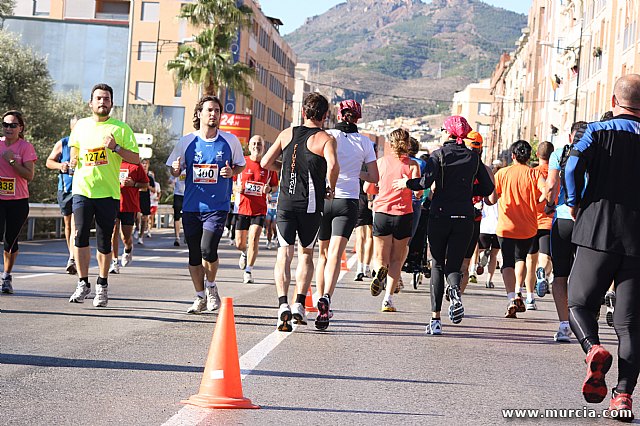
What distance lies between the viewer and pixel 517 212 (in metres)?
14.0

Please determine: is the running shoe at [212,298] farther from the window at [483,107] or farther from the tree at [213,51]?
the window at [483,107]

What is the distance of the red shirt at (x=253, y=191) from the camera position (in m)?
16.8

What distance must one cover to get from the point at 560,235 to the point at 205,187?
3.48 m

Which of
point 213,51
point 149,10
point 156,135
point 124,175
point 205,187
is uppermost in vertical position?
point 149,10

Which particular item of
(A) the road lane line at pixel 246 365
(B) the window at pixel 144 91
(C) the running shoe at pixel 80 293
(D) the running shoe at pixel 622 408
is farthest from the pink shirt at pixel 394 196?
(B) the window at pixel 144 91

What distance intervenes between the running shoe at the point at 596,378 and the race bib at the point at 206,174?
5647 millimetres

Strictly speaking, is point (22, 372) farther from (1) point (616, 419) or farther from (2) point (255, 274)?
(2) point (255, 274)

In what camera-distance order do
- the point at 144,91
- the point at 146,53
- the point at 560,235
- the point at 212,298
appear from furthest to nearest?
the point at 146,53
the point at 144,91
the point at 212,298
the point at 560,235

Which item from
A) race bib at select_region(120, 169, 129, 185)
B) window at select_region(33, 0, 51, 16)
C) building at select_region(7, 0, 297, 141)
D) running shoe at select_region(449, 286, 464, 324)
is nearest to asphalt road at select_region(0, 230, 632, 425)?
running shoe at select_region(449, 286, 464, 324)

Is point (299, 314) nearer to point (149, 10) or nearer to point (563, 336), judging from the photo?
point (563, 336)

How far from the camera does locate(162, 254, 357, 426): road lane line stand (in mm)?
6004

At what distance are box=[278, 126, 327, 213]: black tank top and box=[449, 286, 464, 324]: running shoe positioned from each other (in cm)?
152

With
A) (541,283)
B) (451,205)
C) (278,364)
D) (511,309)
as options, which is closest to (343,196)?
(451,205)

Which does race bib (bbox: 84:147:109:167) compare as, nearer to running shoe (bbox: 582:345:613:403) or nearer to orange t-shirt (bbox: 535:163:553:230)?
orange t-shirt (bbox: 535:163:553:230)
